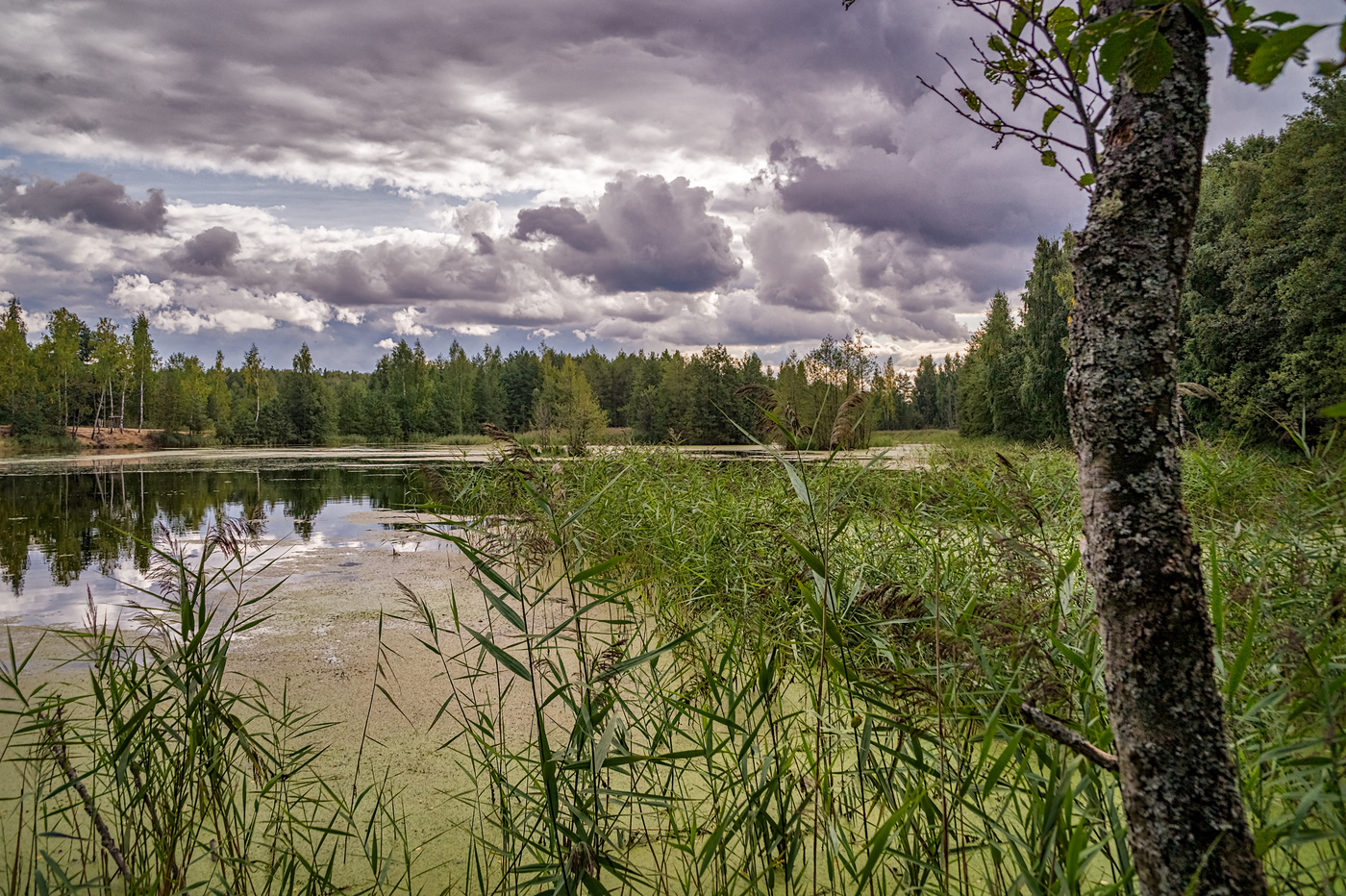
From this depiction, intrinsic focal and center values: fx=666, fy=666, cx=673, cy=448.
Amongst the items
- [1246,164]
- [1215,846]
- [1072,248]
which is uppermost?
[1246,164]

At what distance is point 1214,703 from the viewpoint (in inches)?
32.4

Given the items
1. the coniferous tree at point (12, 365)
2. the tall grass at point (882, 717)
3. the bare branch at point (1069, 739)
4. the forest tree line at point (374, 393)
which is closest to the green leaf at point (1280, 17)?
the bare branch at point (1069, 739)

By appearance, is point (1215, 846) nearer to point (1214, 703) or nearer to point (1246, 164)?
point (1214, 703)

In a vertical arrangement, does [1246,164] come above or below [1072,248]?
above

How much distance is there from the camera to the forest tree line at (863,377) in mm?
13508

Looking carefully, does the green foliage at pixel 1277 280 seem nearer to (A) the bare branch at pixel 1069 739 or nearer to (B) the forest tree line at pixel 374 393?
(B) the forest tree line at pixel 374 393

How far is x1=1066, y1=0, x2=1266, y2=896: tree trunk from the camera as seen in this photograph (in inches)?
32.1

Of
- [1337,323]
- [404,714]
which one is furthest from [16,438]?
[1337,323]

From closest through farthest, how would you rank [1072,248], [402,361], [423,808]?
[1072,248] → [423,808] → [402,361]

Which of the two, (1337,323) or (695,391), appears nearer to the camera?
(1337,323)

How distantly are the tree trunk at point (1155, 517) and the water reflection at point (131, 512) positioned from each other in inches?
96.3

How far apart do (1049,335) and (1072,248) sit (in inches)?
1118

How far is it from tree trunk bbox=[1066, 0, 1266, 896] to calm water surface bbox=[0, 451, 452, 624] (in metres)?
2.45

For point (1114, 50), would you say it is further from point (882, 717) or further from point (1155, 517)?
point (882, 717)
